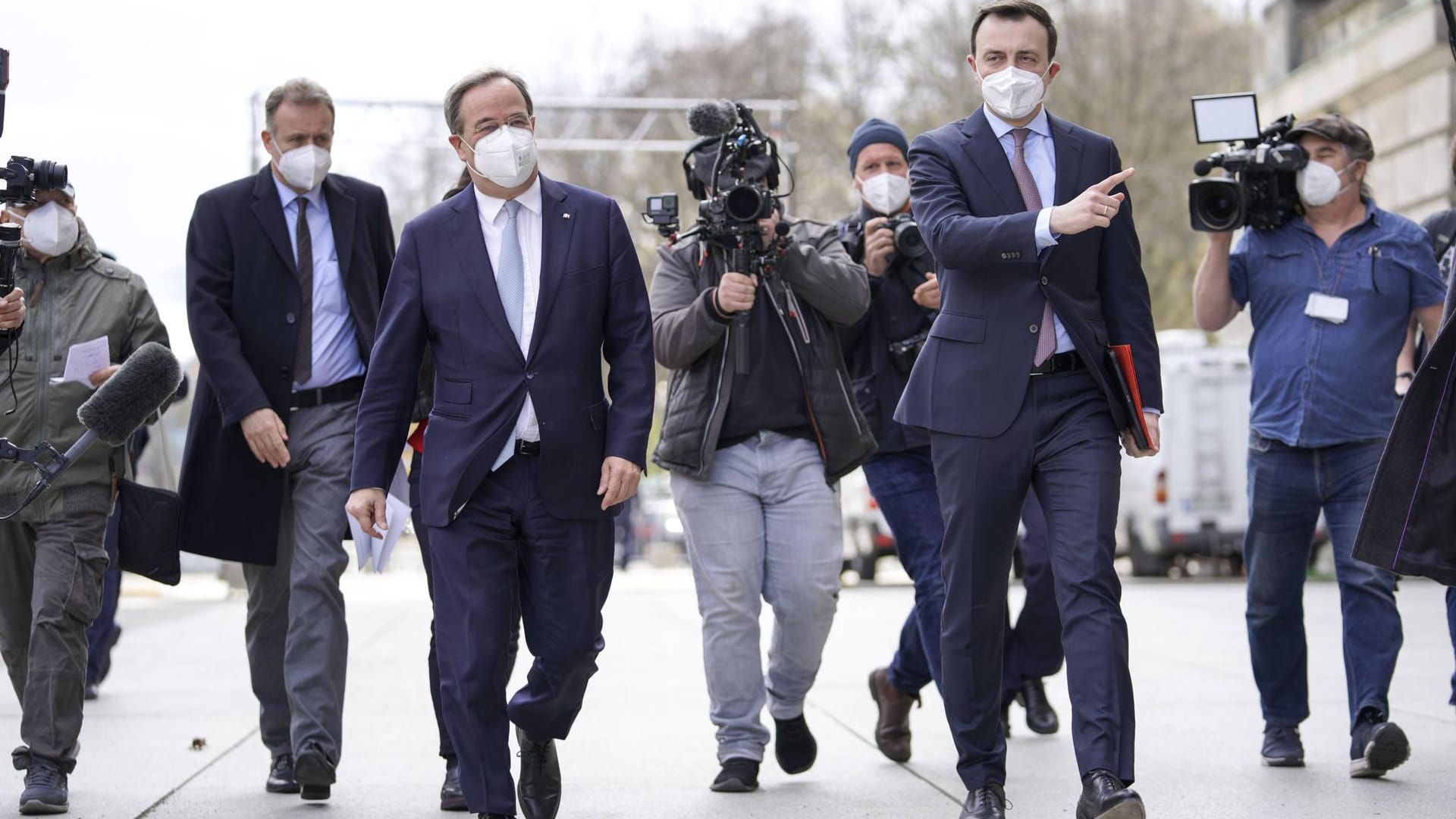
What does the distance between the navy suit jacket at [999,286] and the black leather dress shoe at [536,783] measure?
4.62 ft

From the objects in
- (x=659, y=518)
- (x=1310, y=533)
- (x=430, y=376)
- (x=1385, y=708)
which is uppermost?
(x=430, y=376)

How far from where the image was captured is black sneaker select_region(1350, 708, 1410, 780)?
6152 millimetres

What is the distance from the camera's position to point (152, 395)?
6086mm

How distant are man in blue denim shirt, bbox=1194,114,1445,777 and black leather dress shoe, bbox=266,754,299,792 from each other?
11.2 ft

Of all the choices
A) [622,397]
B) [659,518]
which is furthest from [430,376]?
[659,518]

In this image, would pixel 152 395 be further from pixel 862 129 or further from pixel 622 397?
pixel 862 129

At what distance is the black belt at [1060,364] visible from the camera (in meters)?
5.16

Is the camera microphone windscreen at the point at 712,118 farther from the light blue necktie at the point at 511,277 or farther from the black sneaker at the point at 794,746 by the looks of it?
the black sneaker at the point at 794,746

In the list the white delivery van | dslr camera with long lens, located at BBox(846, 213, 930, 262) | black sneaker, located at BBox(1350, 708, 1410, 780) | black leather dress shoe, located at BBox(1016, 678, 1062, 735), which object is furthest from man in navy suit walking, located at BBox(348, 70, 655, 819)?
the white delivery van

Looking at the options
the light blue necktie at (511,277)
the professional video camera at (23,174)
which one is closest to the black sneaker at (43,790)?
the professional video camera at (23,174)

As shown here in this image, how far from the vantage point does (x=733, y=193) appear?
628 cm

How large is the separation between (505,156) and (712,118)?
1.43m

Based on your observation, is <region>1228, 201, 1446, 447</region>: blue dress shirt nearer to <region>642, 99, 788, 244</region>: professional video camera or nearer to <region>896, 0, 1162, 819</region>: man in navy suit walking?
<region>896, 0, 1162, 819</region>: man in navy suit walking

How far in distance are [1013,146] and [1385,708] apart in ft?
8.21
